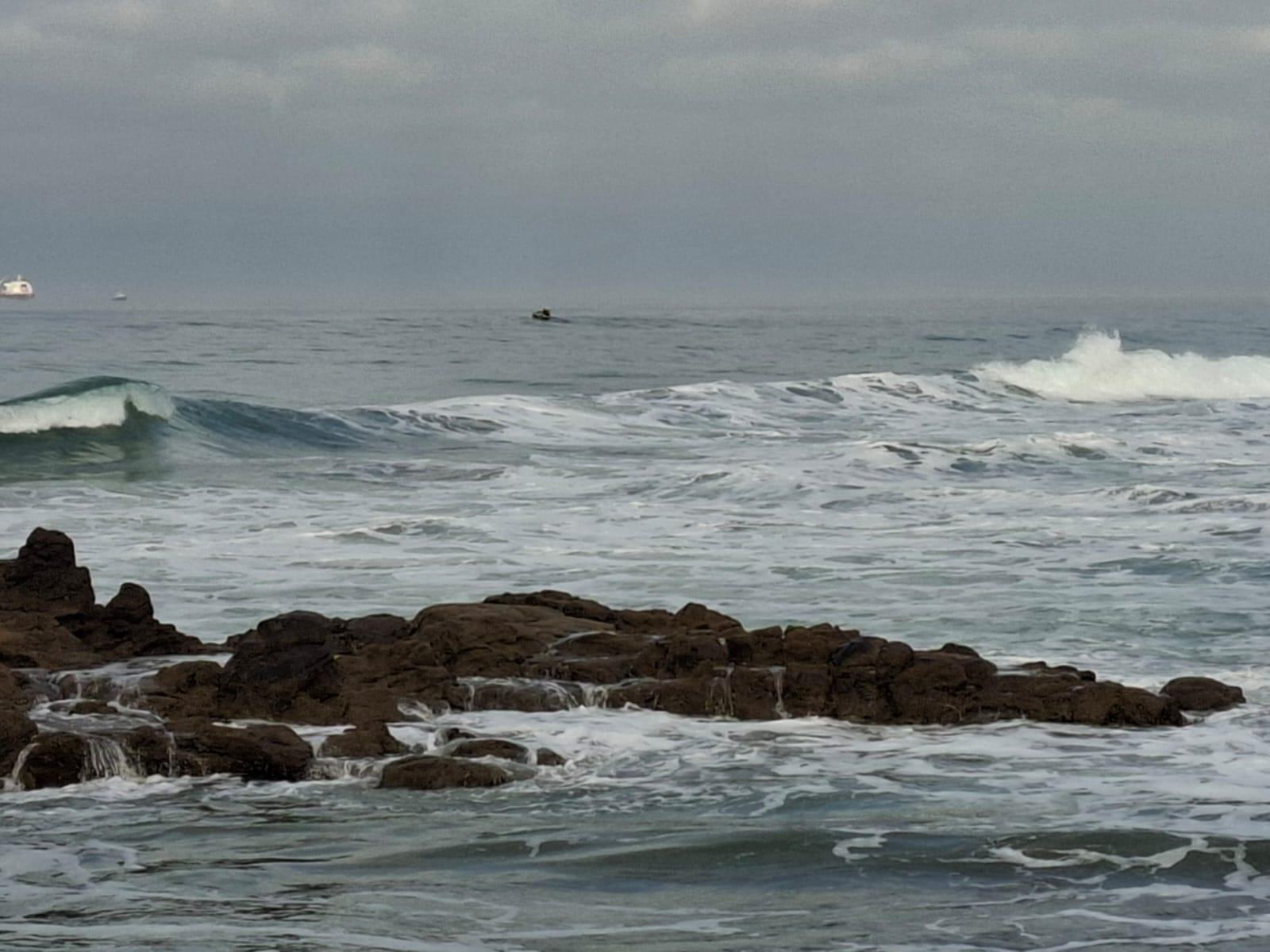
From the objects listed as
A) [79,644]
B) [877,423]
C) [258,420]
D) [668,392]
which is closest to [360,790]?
[79,644]

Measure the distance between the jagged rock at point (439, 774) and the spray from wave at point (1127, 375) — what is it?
36621mm

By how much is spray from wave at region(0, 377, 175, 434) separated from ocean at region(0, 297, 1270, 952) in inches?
3.2

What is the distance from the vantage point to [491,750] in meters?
8.07

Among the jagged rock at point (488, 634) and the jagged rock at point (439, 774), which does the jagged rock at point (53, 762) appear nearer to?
the jagged rock at point (439, 774)

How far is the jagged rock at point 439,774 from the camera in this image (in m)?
7.66

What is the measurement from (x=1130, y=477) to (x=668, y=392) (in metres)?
14.8

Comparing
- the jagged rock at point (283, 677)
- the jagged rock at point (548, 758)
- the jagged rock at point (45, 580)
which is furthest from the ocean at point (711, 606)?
the jagged rock at point (45, 580)

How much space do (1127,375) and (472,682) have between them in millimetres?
40748

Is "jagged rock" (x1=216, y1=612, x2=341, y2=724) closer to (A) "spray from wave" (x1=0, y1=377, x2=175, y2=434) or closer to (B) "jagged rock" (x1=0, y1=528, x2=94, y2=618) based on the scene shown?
(B) "jagged rock" (x1=0, y1=528, x2=94, y2=618)

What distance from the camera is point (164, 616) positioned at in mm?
12008

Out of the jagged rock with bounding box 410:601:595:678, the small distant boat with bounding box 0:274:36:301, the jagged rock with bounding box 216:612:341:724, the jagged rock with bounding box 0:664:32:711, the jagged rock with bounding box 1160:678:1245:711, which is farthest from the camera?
the small distant boat with bounding box 0:274:36:301

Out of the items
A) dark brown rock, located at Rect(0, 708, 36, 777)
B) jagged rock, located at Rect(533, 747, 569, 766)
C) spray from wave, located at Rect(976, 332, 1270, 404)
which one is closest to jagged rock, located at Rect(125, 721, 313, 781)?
dark brown rock, located at Rect(0, 708, 36, 777)

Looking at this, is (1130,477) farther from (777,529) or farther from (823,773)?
(823,773)

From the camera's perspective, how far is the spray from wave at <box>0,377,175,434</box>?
26625mm
